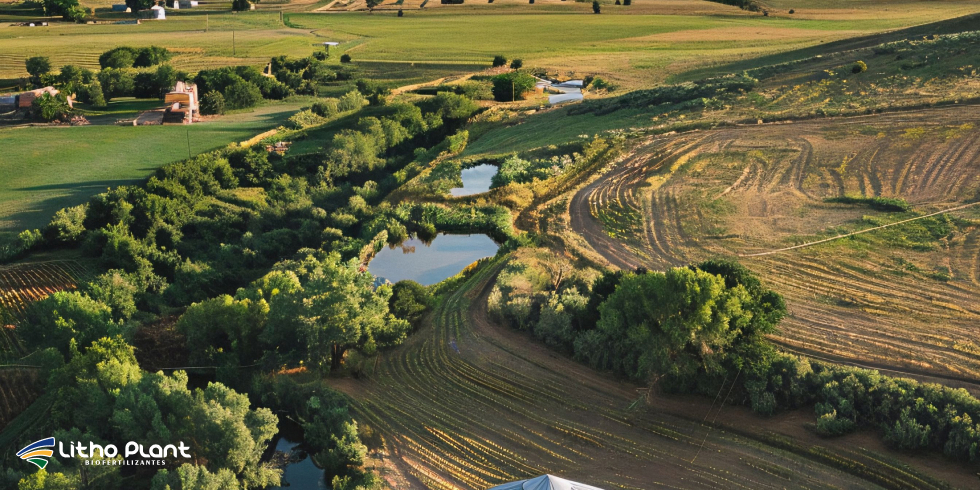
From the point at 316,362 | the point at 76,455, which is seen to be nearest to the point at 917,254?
the point at 316,362

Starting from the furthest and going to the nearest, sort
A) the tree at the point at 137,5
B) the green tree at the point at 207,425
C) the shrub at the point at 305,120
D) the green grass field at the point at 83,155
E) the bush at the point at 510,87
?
the tree at the point at 137,5
the bush at the point at 510,87
the shrub at the point at 305,120
the green grass field at the point at 83,155
the green tree at the point at 207,425

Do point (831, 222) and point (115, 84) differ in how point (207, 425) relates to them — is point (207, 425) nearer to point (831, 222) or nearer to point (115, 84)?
point (831, 222)

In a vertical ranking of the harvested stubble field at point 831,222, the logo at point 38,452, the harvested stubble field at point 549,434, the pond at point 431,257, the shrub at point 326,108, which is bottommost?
the harvested stubble field at point 549,434

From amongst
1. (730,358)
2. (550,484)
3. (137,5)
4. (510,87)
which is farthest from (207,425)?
(137,5)

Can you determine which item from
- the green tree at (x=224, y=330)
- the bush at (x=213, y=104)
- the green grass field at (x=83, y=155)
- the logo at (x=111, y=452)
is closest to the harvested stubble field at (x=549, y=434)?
the green tree at (x=224, y=330)

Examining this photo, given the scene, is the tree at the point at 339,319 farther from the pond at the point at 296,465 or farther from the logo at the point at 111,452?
the logo at the point at 111,452

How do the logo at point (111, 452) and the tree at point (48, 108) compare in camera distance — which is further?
the tree at point (48, 108)

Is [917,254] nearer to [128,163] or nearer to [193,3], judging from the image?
[128,163]
